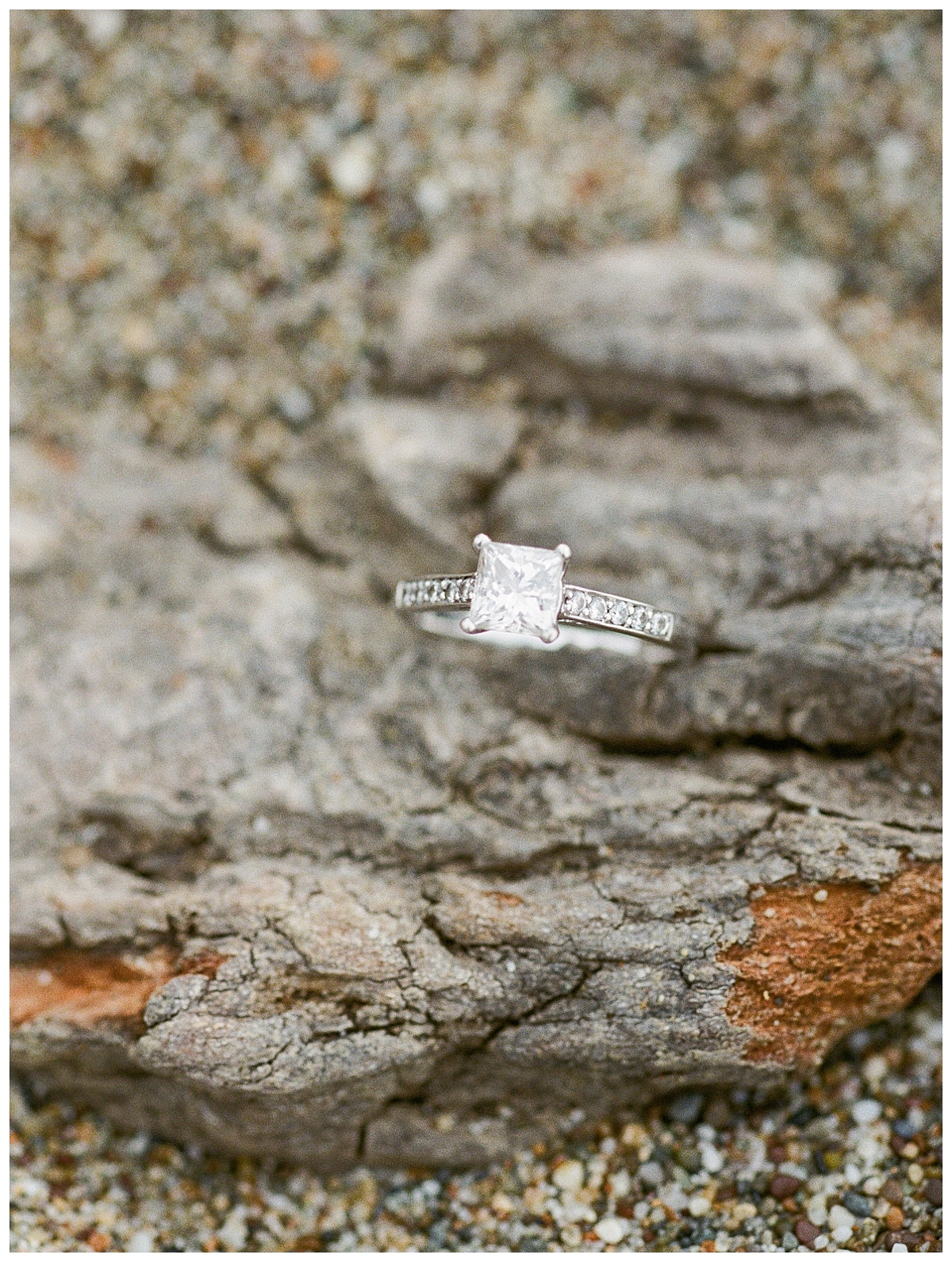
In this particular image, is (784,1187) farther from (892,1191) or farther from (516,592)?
(516,592)

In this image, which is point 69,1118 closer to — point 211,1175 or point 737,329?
point 211,1175

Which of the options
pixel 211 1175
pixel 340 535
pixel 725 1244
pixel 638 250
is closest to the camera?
pixel 725 1244

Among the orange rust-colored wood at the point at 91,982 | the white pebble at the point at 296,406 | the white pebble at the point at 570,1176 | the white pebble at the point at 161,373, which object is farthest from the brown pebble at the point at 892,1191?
Result: the white pebble at the point at 161,373

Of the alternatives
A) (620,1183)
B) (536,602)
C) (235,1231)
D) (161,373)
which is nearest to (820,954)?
(620,1183)

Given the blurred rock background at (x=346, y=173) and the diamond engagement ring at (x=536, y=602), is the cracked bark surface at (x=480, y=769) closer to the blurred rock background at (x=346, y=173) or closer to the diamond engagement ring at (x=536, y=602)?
the diamond engagement ring at (x=536, y=602)

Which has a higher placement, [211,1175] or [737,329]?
[737,329]

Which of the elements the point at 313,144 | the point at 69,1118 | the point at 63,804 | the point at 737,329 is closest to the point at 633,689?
the point at 737,329

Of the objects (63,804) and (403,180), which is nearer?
(63,804)
